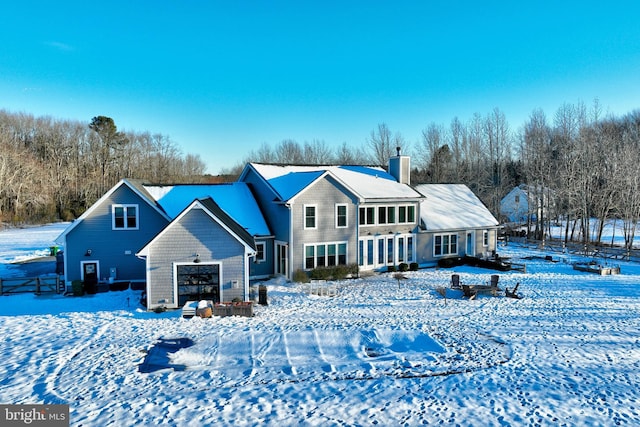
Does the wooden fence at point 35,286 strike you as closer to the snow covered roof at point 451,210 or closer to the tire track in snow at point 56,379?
the tire track in snow at point 56,379

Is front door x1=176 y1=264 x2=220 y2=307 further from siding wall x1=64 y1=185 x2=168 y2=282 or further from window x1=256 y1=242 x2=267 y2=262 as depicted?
window x1=256 y1=242 x2=267 y2=262

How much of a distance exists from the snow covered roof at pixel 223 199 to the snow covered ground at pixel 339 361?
5.71 metres

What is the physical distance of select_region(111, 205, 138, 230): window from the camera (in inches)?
887

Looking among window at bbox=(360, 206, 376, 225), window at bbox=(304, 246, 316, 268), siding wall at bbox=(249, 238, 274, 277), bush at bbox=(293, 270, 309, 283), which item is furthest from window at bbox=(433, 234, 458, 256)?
siding wall at bbox=(249, 238, 274, 277)

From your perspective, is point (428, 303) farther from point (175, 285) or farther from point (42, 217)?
point (42, 217)

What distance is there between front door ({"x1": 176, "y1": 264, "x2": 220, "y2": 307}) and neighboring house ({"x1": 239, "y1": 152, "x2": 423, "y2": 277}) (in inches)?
230

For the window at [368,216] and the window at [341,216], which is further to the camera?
the window at [368,216]

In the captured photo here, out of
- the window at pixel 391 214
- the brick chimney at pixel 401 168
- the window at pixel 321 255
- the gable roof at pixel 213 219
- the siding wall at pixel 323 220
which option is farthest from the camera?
the brick chimney at pixel 401 168

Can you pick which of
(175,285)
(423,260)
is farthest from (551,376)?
(423,260)

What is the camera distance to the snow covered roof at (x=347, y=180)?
84.6 feet

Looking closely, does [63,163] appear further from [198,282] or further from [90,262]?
[198,282]

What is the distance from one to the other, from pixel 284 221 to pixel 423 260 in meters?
11.3

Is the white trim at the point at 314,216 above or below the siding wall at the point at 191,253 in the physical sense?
above

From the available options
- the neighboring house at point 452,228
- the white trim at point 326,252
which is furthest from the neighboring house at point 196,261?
the neighboring house at point 452,228
